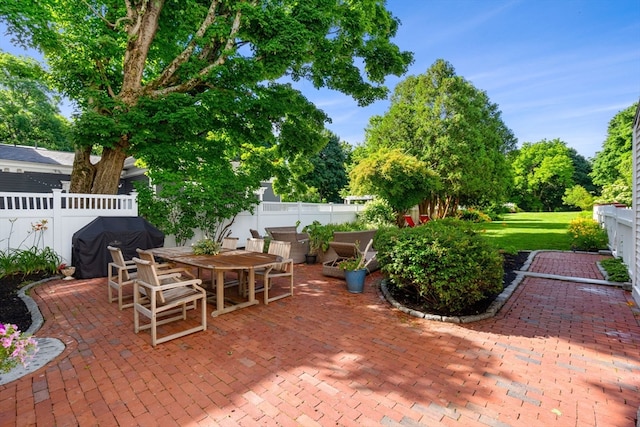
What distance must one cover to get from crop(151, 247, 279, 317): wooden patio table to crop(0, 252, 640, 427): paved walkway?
0.24 m

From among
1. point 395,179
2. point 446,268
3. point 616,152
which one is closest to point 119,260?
point 446,268

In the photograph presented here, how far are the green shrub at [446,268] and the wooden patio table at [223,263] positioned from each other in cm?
210

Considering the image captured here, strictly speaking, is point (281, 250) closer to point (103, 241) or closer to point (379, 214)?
point (103, 241)

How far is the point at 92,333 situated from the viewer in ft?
12.3

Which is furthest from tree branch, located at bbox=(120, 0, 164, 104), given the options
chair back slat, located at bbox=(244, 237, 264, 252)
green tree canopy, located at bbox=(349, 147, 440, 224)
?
green tree canopy, located at bbox=(349, 147, 440, 224)

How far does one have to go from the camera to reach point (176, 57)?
27.3 feet

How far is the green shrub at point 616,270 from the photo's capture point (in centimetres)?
612

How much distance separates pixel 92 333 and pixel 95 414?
1.86 meters

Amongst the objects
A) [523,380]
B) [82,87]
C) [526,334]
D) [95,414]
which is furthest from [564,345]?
[82,87]

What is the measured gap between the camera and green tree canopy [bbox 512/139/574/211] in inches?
1515

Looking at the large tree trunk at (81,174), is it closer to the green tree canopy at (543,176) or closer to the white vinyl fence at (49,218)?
the white vinyl fence at (49,218)

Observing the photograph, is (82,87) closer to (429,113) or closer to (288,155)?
(288,155)

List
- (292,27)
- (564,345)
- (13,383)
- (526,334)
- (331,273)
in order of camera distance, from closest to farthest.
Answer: (13,383) → (564,345) → (526,334) → (331,273) → (292,27)

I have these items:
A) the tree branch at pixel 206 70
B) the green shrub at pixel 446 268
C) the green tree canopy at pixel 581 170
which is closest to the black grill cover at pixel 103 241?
the tree branch at pixel 206 70
